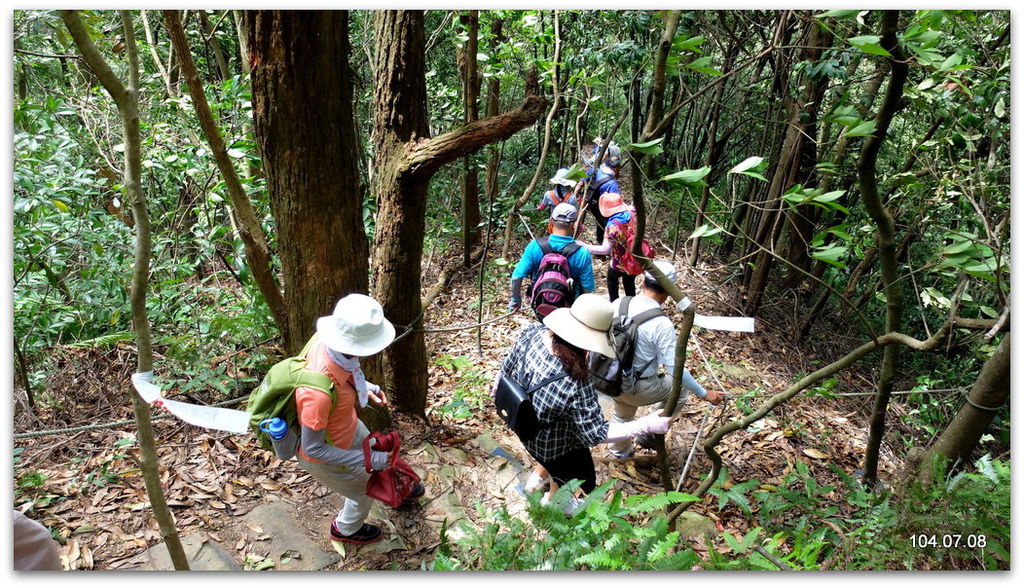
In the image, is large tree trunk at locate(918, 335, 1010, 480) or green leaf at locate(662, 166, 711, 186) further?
large tree trunk at locate(918, 335, 1010, 480)

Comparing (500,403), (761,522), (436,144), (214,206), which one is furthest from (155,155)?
(761,522)

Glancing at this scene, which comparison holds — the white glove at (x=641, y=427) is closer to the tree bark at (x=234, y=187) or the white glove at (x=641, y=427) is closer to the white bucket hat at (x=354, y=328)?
the white bucket hat at (x=354, y=328)

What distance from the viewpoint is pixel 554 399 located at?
10.1ft

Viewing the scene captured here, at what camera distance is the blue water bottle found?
2.71 m

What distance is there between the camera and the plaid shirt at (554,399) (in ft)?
10.1

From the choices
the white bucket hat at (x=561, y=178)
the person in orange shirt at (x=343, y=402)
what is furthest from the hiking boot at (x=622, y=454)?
the white bucket hat at (x=561, y=178)

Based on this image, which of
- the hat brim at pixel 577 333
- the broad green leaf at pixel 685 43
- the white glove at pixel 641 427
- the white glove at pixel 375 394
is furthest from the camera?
the white glove at pixel 375 394

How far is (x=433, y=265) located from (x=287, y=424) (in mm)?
5240

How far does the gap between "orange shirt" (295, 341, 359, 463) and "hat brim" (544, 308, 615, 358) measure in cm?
111

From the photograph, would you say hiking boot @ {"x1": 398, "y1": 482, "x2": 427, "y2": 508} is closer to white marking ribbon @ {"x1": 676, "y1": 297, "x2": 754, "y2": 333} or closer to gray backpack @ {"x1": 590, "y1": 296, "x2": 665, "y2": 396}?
gray backpack @ {"x1": 590, "y1": 296, "x2": 665, "y2": 396}

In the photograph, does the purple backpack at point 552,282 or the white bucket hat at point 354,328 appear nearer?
the white bucket hat at point 354,328

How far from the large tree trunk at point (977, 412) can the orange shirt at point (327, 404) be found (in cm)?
316

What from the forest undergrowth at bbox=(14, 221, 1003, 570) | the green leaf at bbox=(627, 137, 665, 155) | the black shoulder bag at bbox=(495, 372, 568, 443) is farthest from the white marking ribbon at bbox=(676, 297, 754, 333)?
the green leaf at bbox=(627, 137, 665, 155)

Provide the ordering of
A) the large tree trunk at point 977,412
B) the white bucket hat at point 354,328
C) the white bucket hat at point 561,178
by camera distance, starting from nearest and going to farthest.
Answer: the white bucket hat at point 561,178, the white bucket hat at point 354,328, the large tree trunk at point 977,412
